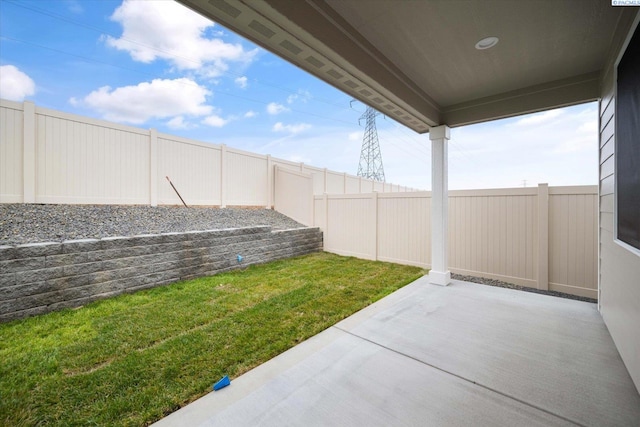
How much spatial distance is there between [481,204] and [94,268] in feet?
20.1

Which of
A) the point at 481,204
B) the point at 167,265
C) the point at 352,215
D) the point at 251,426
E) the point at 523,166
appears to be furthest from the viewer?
the point at 523,166

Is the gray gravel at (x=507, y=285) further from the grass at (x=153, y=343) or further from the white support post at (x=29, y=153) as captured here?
the white support post at (x=29, y=153)

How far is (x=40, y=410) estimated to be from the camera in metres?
1.57

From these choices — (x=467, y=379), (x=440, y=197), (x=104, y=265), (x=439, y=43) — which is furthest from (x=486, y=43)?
(x=104, y=265)

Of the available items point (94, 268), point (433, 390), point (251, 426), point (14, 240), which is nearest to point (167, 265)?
point (94, 268)

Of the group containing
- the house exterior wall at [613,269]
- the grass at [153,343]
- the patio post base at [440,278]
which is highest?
the house exterior wall at [613,269]

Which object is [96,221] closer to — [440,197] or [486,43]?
[440,197]

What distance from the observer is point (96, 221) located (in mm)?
4688

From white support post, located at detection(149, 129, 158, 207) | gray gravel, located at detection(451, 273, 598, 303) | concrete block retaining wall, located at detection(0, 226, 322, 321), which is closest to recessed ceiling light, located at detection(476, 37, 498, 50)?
gray gravel, located at detection(451, 273, 598, 303)

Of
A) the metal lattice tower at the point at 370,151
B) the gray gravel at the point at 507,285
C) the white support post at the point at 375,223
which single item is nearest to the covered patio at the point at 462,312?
the gray gravel at the point at 507,285

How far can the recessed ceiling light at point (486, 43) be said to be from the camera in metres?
2.20

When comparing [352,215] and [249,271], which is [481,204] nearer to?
[352,215]

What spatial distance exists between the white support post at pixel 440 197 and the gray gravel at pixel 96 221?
4.28 m

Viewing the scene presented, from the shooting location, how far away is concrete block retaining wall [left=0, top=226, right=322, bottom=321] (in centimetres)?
291
